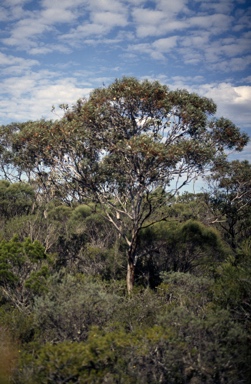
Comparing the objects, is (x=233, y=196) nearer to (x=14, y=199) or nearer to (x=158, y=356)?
(x=14, y=199)

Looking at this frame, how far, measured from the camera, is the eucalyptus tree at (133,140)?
20641 millimetres

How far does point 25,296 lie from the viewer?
714 inches

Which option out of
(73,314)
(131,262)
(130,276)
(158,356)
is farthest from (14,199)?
(158,356)

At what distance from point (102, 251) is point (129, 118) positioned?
1082cm

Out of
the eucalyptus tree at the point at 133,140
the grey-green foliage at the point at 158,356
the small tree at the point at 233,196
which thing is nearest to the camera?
the grey-green foliage at the point at 158,356

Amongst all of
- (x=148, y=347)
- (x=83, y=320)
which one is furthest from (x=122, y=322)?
(x=148, y=347)

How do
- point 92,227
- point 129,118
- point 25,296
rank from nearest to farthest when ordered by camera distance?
1. point 25,296
2. point 129,118
3. point 92,227

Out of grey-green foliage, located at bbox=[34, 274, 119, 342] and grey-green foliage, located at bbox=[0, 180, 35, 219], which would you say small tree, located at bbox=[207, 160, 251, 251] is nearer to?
grey-green foliage, located at bbox=[0, 180, 35, 219]

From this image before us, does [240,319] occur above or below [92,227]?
below

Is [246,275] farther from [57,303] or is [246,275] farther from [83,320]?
[57,303]

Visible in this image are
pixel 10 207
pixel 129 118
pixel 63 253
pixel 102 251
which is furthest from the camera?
pixel 10 207

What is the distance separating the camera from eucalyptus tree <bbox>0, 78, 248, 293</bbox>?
20641mm

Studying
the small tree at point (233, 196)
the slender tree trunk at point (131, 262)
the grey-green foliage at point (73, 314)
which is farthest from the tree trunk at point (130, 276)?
the small tree at point (233, 196)

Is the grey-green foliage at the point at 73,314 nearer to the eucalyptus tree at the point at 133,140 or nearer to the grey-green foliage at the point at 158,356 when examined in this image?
the grey-green foliage at the point at 158,356
